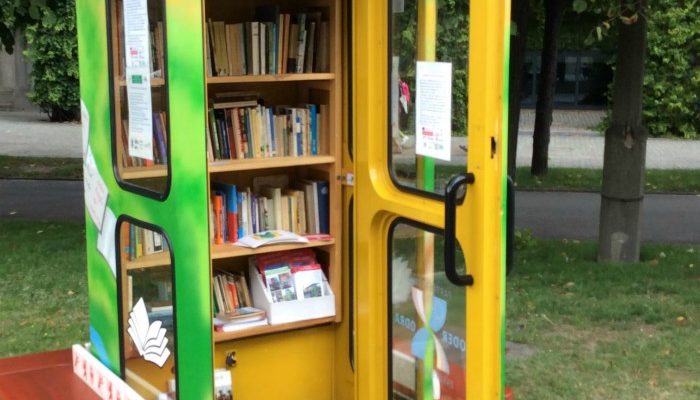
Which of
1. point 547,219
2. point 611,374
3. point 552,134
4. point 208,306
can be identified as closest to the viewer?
point 208,306

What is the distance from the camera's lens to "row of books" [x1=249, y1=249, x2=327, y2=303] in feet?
14.1

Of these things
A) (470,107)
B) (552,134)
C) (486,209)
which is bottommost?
(552,134)

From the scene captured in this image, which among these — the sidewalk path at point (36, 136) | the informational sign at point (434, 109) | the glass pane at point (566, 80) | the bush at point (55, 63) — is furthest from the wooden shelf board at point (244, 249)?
the glass pane at point (566, 80)

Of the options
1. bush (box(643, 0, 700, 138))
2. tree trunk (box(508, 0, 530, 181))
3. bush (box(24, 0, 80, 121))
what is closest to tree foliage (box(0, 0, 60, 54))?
tree trunk (box(508, 0, 530, 181))

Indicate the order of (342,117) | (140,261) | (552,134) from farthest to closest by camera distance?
(552,134)
(342,117)
(140,261)

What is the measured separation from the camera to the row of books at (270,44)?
4211mm

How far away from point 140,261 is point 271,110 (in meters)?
1.01

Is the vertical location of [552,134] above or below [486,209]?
below

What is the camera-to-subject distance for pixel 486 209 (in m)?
2.76

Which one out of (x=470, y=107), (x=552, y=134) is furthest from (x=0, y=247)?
(x=552, y=134)

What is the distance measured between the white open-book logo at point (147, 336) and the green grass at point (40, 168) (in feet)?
35.4

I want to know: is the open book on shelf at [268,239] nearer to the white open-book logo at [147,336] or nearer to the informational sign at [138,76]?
→ the white open-book logo at [147,336]

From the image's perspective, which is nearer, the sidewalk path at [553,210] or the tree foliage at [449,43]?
the tree foliage at [449,43]

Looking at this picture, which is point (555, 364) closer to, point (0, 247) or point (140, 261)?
point (140, 261)
